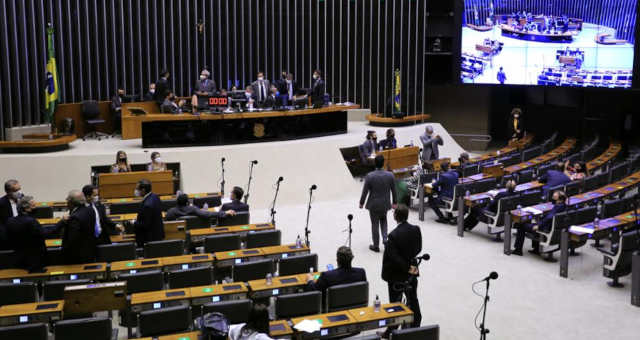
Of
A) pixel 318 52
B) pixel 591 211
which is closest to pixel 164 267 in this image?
pixel 591 211

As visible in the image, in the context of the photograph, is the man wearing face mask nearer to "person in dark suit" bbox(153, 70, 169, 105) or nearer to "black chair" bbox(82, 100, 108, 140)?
"person in dark suit" bbox(153, 70, 169, 105)

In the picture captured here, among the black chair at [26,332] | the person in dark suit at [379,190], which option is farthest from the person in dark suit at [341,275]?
the person in dark suit at [379,190]

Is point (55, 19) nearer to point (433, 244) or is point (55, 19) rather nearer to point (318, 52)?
point (318, 52)

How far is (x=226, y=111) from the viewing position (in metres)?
14.9

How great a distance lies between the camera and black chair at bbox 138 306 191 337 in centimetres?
579

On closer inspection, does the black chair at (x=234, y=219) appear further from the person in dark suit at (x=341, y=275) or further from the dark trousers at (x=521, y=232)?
the dark trousers at (x=521, y=232)

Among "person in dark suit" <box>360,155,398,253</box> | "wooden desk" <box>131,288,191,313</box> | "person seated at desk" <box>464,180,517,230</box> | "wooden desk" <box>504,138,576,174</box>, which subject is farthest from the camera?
"wooden desk" <box>504,138,576,174</box>

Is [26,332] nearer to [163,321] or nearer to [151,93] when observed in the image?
[163,321]

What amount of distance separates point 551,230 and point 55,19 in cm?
1240

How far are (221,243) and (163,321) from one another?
7.88ft

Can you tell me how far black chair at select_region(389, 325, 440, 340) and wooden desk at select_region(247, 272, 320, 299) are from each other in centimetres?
162

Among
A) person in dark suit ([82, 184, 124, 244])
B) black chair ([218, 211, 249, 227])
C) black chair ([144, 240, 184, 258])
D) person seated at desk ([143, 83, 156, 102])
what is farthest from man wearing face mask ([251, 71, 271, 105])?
black chair ([144, 240, 184, 258])

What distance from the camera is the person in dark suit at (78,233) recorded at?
7.37 metres

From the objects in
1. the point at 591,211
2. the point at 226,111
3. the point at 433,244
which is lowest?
the point at 433,244
